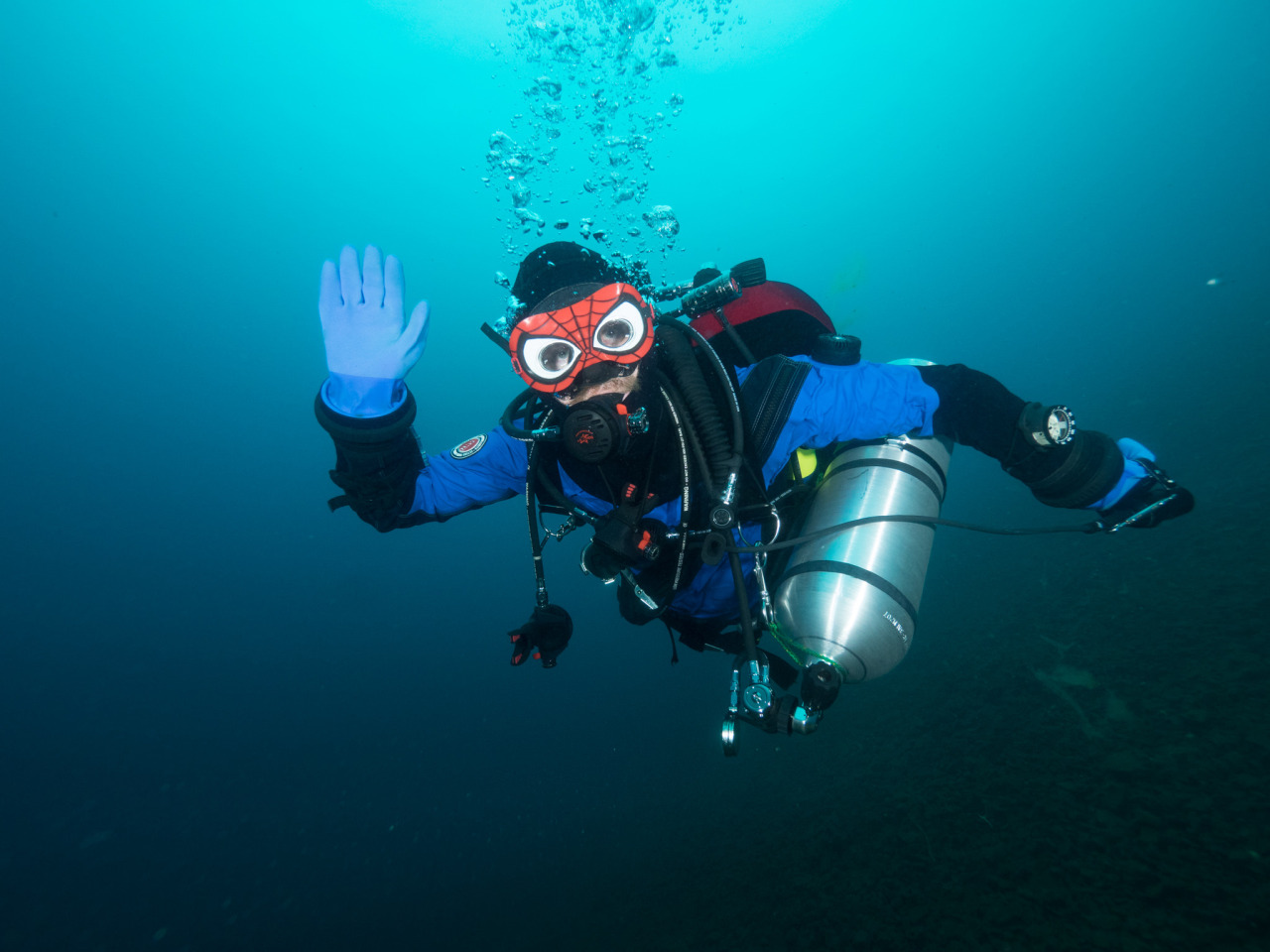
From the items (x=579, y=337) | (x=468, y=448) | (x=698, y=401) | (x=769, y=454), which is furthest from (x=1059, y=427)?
(x=468, y=448)

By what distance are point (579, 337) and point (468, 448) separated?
4.16 feet

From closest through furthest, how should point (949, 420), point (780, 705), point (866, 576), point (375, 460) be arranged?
point (780, 705)
point (866, 576)
point (375, 460)
point (949, 420)

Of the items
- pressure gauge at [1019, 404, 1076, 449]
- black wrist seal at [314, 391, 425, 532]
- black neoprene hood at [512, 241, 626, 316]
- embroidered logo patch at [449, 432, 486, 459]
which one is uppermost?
black neoprene hood at [512, 241, 626, 316]

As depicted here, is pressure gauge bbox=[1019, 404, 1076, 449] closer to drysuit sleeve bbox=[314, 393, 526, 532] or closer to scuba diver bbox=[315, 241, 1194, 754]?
scuba diver bbox=[315, 241, 1194, 754]

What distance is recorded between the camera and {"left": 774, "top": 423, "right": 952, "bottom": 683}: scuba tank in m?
2.22

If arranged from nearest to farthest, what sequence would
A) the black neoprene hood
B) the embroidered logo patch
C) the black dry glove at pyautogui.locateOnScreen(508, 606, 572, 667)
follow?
1. the black dry glove at pyautogui.locateOnScreen(508, 606, 572, 667)
2. the black neoprene hood
3. the embroidered logo patch

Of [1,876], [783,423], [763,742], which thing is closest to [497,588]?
[1,876]

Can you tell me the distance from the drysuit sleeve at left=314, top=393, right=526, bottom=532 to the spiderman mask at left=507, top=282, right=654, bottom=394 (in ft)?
2.23

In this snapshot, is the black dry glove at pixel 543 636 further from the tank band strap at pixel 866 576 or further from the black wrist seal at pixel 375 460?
the tank band strap at pixel 866 576

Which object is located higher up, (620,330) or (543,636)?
(620,330)

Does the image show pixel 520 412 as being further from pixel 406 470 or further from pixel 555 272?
pixel 555 272

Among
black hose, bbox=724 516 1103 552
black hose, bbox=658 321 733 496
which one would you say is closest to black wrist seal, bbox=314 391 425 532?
black hose, bbox=658 321 733 496

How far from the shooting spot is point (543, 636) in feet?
9.22

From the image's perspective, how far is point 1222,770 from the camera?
103 inches
